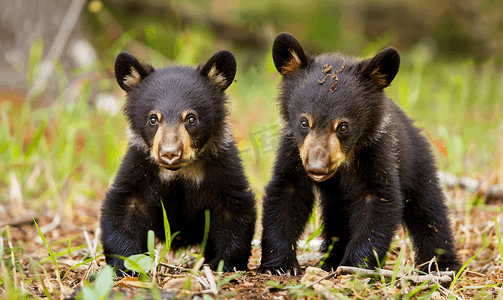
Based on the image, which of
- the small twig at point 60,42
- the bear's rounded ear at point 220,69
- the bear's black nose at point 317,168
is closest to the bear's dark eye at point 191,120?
the bear's rounded ear at point 220,69

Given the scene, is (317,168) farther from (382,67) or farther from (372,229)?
(382,67)

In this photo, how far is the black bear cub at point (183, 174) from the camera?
380 centimetres

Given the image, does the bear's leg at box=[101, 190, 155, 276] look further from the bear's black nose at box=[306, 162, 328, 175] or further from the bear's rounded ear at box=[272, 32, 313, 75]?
the bear's rounded ear at box=[272, 32, 313, 75]

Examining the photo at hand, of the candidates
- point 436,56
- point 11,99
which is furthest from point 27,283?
point 436,56

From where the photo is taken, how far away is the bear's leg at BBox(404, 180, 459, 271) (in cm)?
436

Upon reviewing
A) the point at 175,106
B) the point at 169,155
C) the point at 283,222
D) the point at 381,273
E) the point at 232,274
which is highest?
the point at 175,106

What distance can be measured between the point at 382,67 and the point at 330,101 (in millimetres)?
591

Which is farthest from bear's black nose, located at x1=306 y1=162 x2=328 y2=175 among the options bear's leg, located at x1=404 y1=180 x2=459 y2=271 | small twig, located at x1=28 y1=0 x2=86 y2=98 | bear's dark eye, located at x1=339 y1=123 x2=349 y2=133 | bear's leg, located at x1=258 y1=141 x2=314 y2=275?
small twig, located at x1=28 y1=0 x2=86 y2=98

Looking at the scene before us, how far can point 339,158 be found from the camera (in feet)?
11.3

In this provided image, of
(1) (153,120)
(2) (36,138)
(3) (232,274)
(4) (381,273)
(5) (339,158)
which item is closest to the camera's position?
(4) (381,273)

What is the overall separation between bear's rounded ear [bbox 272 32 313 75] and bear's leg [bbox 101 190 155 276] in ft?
5.29

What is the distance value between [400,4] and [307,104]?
29.4ft

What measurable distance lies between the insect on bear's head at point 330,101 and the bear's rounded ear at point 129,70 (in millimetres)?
1116

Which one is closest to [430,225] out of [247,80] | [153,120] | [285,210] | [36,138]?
[285,210]
